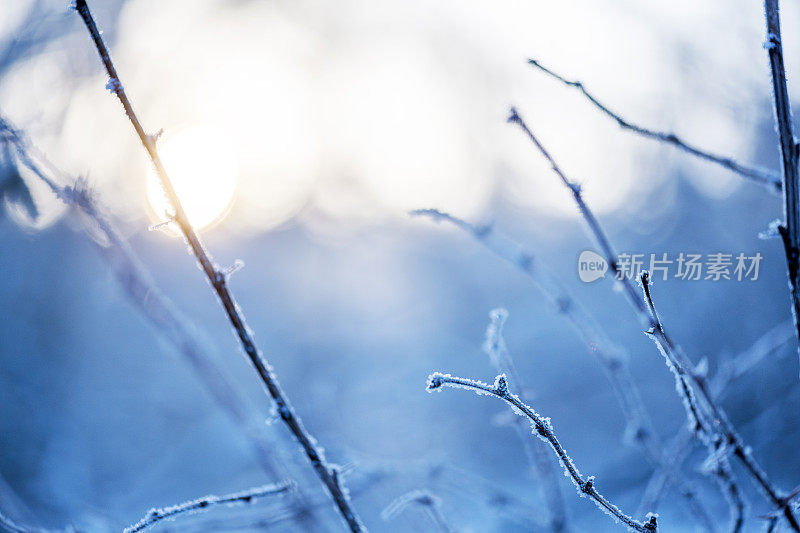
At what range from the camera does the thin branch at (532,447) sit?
77cm

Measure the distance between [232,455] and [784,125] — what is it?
4509mm

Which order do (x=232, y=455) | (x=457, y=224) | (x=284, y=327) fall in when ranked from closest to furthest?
(x=457, y=224), (x=232, y=455), (x=284, y=327)

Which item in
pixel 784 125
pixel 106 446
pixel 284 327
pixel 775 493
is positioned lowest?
pixel 775 493

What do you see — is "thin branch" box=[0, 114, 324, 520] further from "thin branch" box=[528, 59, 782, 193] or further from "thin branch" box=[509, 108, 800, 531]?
"thin branch" box=[528, 59, 782, 193]

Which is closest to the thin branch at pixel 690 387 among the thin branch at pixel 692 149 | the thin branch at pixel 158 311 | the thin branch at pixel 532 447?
the thin branch at pixel 692 149

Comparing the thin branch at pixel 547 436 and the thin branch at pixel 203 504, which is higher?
the thin branch at pixel 203 504

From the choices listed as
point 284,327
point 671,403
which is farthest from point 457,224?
point 284,327

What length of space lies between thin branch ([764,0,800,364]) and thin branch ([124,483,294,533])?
58cm

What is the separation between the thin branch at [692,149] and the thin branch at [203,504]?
55 centimetres

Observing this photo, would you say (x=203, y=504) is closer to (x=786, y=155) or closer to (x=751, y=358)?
(x=786, y=155)

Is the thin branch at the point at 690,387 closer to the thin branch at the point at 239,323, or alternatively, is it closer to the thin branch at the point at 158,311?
the thin branch at the point at 239,323

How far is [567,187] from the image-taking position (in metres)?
0.65

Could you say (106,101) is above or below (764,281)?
above

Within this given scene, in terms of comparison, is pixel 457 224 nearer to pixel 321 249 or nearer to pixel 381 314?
pixel 381 314
